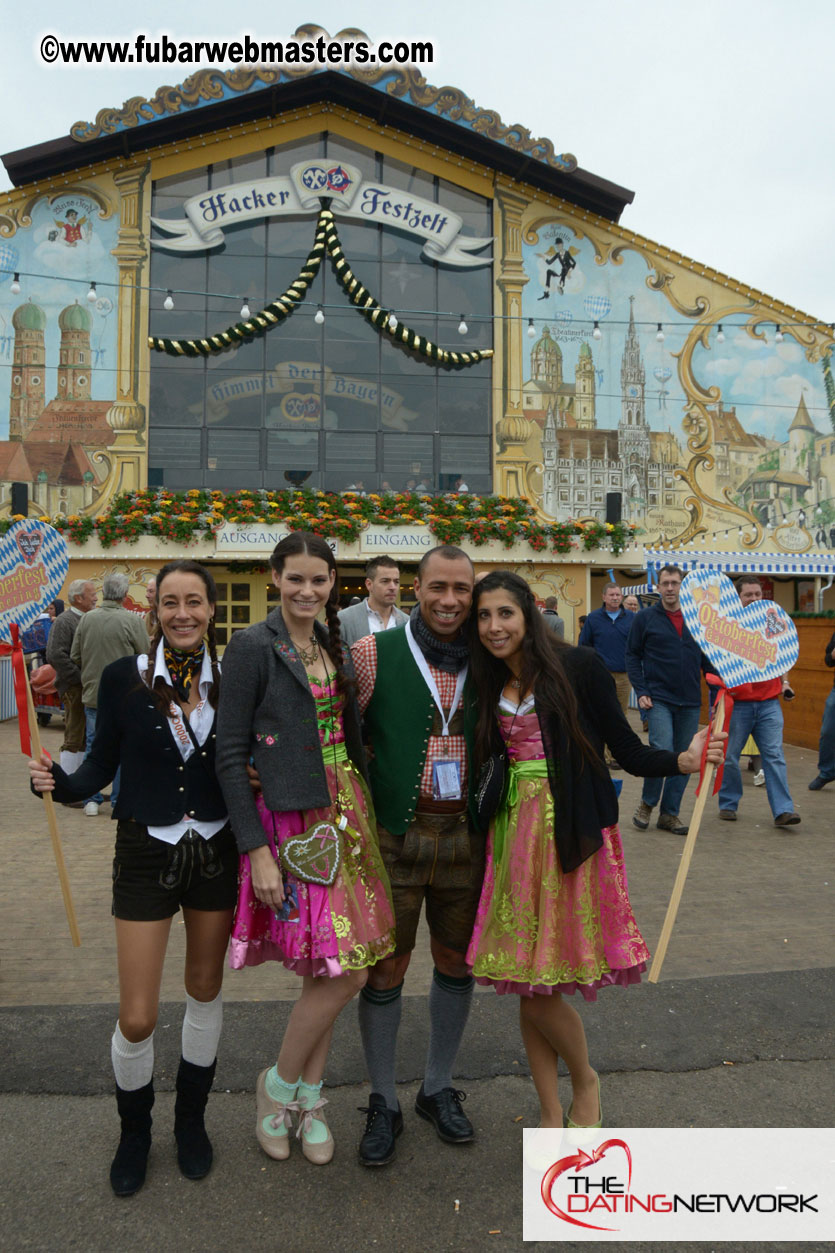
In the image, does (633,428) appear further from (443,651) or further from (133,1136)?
(133,1136)

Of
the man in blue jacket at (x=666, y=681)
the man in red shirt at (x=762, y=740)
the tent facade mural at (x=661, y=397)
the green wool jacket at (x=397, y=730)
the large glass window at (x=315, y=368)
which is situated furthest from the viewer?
the tent facade mural at (x=661, y=397)

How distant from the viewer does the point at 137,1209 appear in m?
2.38

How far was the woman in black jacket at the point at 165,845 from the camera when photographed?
8.10 feet

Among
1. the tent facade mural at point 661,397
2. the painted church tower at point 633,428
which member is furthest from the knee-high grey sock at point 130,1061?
the painted church tower at point 633,428

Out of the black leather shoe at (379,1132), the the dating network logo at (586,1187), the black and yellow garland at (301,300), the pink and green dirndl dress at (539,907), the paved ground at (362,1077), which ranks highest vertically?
the black and yellow garland at (301,300)

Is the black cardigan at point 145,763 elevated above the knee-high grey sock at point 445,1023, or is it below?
above

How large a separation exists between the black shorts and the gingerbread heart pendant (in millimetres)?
212

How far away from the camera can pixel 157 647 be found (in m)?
2.67

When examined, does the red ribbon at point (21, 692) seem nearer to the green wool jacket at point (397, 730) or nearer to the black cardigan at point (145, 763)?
the black cardigan at point (145, 763)

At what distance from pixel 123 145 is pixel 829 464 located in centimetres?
1545

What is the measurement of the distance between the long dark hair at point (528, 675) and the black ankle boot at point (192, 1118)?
49.6 inches

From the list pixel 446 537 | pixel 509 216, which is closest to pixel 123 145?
pixel 509 216

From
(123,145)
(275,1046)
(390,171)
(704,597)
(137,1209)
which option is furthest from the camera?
(390,171)

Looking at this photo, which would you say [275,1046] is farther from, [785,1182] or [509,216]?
[509,216]
